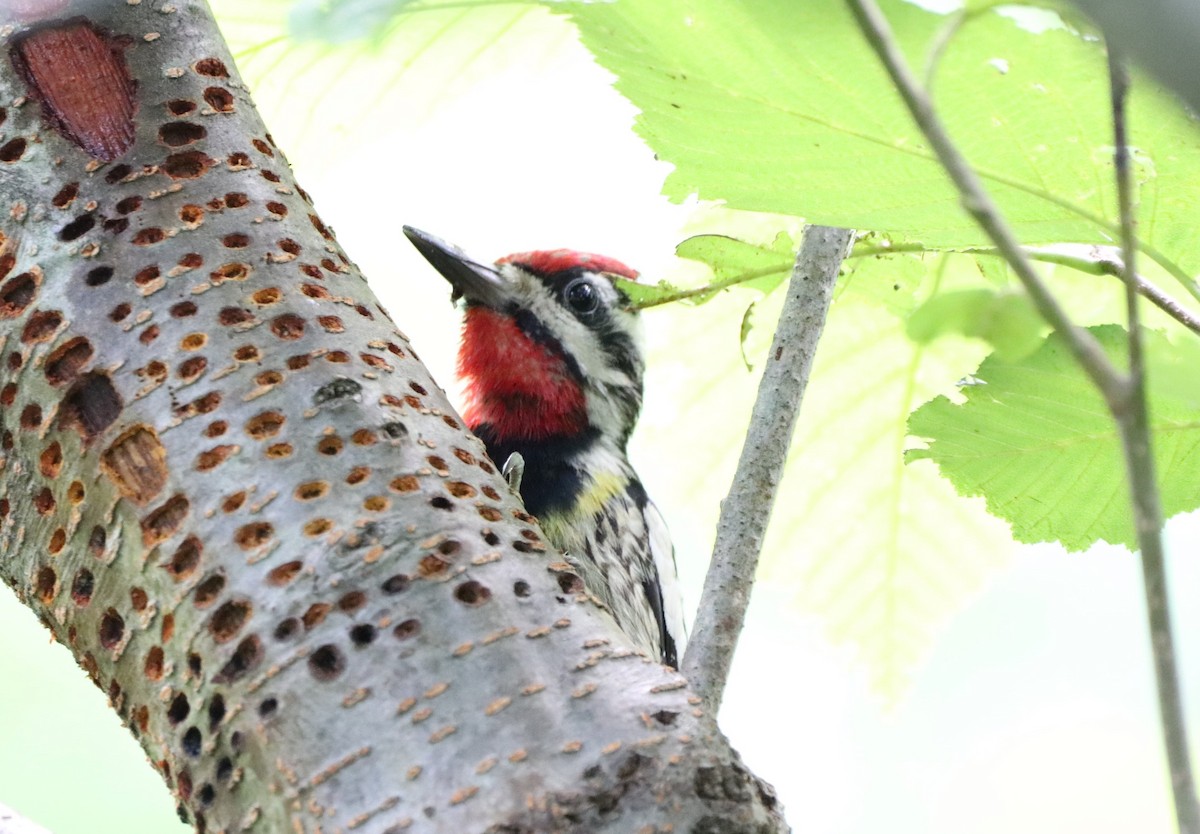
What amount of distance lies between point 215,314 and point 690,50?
0.52m

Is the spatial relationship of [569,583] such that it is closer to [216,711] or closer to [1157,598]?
[216,711]

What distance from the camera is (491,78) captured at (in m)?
2.09

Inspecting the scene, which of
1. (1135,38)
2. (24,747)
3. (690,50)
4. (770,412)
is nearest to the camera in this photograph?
(1135,38)

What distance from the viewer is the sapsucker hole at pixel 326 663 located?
39.2 inches

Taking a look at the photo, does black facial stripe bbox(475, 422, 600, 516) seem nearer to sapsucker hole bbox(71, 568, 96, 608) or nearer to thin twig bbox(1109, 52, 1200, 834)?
sapsucker hole bbox(71, 568, 96, 608)

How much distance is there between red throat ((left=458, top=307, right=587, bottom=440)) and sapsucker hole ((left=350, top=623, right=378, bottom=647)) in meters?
1.57

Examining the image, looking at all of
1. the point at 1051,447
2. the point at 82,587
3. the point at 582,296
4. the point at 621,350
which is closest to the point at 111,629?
the point at 82,587

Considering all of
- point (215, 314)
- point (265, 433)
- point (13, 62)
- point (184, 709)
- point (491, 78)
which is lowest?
point (184, 709)

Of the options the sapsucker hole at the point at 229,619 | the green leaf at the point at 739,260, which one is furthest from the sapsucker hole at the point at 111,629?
the green leaf at the point at 739,260

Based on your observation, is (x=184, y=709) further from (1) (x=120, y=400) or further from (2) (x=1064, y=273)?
(2) (x=1064, y=273)

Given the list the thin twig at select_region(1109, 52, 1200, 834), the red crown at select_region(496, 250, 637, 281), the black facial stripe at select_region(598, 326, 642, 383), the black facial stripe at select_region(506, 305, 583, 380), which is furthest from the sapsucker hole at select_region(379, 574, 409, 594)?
the black facial stripe at select_region(598, 326, 642, 383)

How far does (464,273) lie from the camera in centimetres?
263

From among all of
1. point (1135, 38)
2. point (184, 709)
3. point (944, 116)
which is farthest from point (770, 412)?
point (1135, 38)

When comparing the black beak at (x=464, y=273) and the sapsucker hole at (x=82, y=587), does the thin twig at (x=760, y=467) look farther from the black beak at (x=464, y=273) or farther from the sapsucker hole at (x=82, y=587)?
the black beak at (x=464, y=273)
